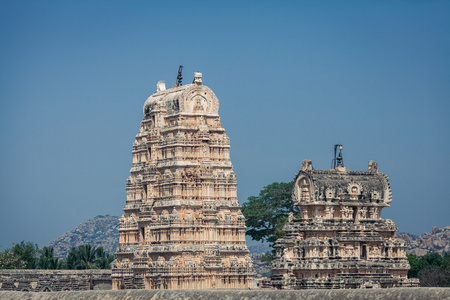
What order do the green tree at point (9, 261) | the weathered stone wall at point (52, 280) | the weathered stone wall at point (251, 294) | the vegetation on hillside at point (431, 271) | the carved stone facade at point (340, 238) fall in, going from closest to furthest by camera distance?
1. the weathered stone wall at point (251, 294)
2. the carved stone facade at point (340, 238)
3. the weathered stone wall at point (52, 280)
4. the vegetation on hillside at point (431, 271)
5. the green tree at point (9, 261)

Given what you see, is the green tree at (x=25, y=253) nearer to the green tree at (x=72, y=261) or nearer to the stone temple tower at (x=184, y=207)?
the green tree at (x=72, y=261)

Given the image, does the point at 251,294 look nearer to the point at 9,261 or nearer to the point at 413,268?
the point at 413,268

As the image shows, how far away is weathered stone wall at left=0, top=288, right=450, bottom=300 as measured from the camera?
61188mm

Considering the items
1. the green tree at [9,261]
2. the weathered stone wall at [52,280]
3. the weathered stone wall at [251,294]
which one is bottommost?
the weathered stone wall at [251,294]

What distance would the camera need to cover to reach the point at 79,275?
106625 mm

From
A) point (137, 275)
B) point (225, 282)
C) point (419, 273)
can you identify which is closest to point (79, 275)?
point (137, 275)

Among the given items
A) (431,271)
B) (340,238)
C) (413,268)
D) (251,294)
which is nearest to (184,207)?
(340,238)

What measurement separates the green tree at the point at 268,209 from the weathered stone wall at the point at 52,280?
1780 cm

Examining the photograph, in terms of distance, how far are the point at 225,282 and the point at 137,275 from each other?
779 centimetres

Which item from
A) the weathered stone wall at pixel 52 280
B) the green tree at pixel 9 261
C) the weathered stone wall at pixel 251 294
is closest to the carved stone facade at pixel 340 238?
the weathered stone wall at pixel 251 294

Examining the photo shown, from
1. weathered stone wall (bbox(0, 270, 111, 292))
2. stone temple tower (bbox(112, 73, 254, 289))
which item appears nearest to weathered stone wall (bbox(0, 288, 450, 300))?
stone temple tower (bbox(112, 73, 254, 289))

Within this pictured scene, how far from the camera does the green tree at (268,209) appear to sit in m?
117

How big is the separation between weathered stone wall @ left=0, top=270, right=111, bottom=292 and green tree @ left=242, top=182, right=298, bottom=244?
17.8 m

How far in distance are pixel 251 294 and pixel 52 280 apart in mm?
38834
